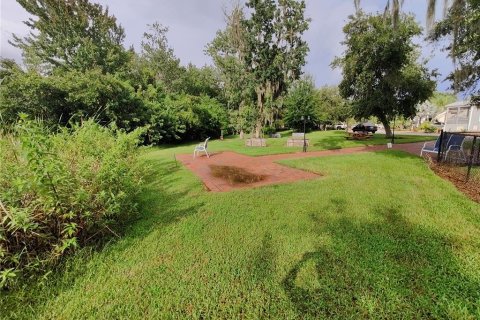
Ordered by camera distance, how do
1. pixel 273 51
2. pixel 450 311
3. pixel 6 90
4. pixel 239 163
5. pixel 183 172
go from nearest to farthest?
1. pixel 450 311
2. pixel 183 172
3. pixel 239 163
4. pixel 6 90
5. pixel 273 51

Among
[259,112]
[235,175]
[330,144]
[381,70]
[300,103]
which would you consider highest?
[381,70]

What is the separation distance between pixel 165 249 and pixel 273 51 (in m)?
→ 19.5

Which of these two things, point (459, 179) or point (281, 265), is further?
point (459, 179)

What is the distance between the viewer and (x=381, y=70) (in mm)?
14102

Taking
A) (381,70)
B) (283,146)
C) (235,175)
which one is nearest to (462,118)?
(381,70)

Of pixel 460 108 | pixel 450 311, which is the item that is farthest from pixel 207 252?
pixel 460 108

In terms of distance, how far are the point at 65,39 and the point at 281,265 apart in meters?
28.4

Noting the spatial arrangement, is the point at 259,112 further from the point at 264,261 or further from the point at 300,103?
the point at 264,261

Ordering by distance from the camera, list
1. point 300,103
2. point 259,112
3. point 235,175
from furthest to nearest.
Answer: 1. point 300,103
2. point 259,112
3. point 235,175

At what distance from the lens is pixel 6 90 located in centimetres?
1457

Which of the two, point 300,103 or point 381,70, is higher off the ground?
point 381,70

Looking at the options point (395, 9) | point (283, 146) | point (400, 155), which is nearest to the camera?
point (395, 9)

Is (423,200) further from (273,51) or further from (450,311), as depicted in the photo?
(273,51)

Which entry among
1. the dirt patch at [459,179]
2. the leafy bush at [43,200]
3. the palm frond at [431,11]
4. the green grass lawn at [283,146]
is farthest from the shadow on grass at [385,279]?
the green grass lawn at [283,146]
